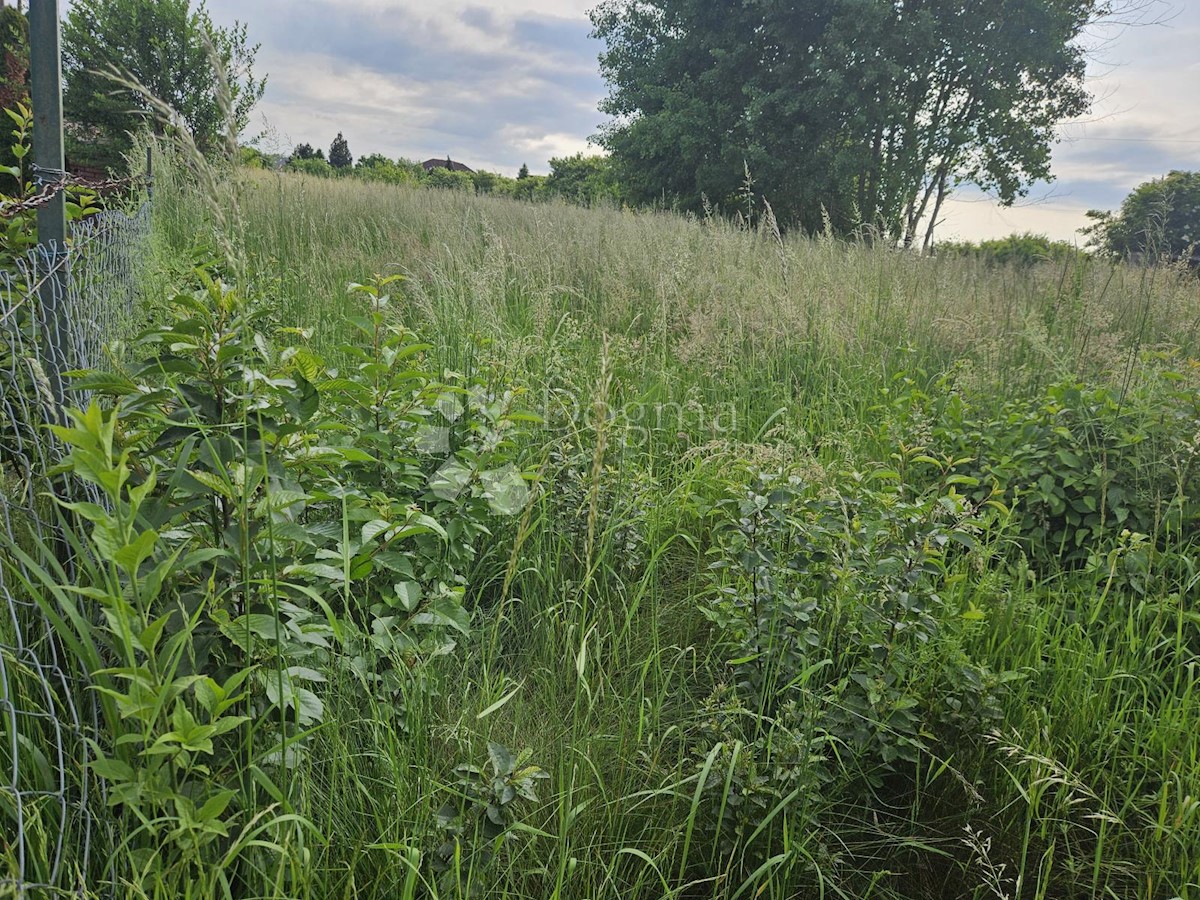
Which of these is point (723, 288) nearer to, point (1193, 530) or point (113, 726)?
point (1193, 530)

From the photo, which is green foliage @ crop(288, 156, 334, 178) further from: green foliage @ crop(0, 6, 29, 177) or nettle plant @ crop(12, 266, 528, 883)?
nettle plant @ crop(12, 266, 528, 883)

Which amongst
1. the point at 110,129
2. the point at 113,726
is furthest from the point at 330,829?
the point at 110,129

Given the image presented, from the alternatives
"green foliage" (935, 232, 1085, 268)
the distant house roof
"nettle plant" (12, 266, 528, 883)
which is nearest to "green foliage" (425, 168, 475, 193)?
"green foliage" (935, 232, 1085, 268)

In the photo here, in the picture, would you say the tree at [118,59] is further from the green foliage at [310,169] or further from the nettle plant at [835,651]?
the nettle plant at [835,651]

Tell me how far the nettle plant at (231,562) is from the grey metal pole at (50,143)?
32cm

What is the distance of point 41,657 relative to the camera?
151cm

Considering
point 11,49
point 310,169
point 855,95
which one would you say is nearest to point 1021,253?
point 855,95

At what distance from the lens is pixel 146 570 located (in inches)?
49.4

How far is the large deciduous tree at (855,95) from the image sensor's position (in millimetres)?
15141

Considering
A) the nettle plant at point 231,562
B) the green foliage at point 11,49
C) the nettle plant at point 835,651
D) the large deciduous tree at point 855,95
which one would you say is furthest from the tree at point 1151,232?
the green foliage at point 11,49

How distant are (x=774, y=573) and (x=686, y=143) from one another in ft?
56.5

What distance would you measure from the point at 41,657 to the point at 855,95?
1670cm

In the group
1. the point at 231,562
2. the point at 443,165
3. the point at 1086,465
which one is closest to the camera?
the point at 231,562

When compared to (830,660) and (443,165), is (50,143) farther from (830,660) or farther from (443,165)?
(443,165)
